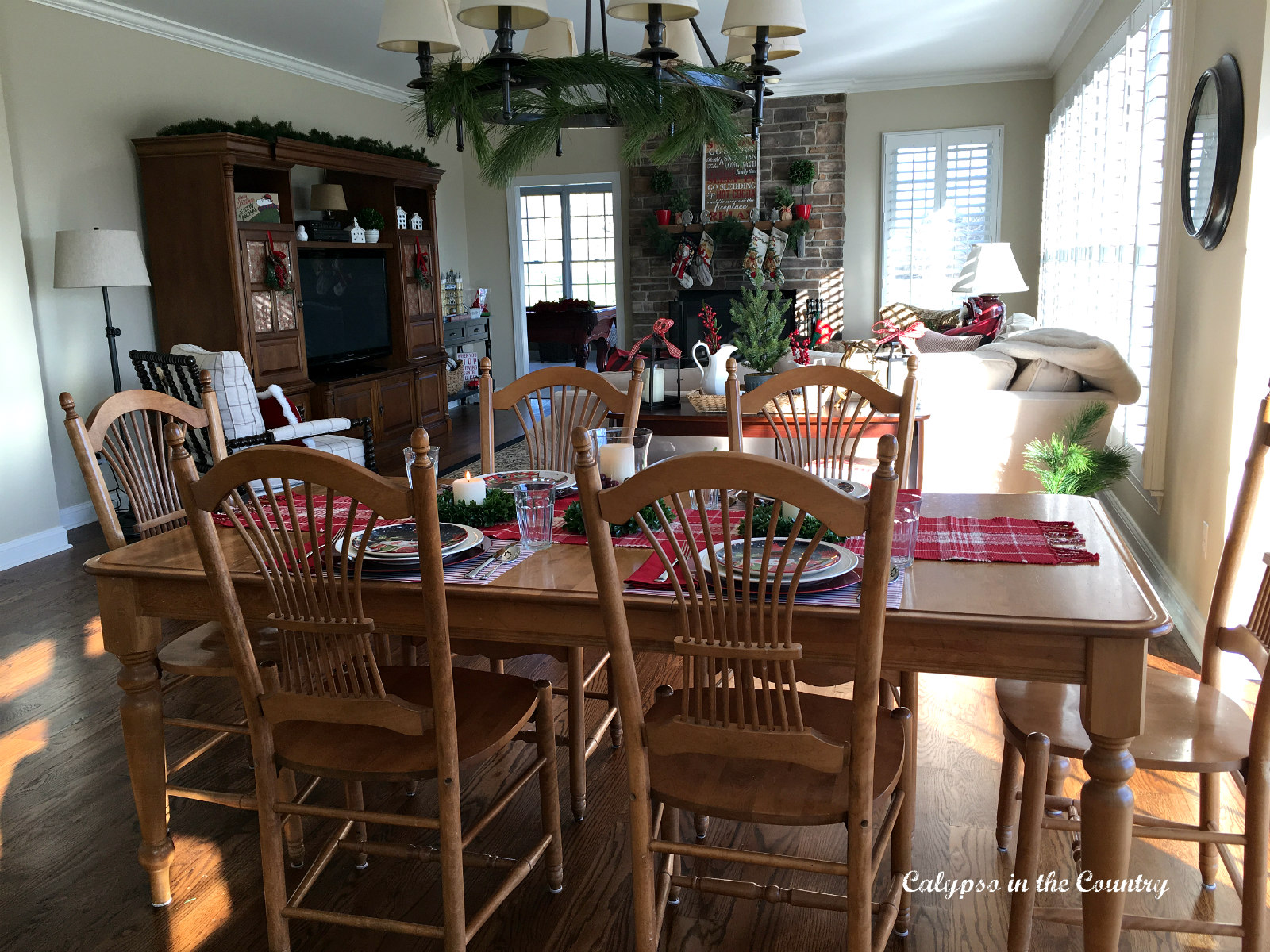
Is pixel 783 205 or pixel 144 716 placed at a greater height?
pixel 783 205

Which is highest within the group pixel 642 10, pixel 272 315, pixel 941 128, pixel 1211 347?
pixel 941 128

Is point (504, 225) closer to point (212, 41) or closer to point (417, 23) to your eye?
point (212, 41)

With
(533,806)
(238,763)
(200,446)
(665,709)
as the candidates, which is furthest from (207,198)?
(665,709)

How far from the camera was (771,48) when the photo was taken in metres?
2.25

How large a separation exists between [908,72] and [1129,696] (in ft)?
24.7

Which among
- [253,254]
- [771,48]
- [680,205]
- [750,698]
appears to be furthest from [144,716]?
[680,205]

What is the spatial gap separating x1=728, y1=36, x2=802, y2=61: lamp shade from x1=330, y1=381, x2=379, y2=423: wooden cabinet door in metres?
4.32

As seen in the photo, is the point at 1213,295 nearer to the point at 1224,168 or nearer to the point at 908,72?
the point at 1224,168

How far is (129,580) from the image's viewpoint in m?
1.85

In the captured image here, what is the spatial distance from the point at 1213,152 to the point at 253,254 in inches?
189

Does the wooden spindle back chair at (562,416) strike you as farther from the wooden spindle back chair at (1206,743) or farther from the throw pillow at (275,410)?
the throw pillow at (275,410)

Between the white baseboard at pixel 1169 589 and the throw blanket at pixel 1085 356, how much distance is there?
2.03ft

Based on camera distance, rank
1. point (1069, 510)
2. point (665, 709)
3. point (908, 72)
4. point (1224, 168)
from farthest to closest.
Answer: point (908, 72) → point (1224, 168) → point (1069, 510) → point (665, 709)

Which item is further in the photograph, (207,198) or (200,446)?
(207,198)
